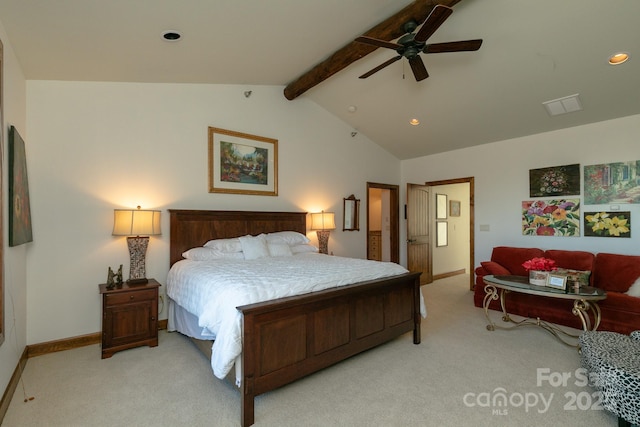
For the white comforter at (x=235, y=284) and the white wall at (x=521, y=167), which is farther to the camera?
the white wall at (x=521, y=167)

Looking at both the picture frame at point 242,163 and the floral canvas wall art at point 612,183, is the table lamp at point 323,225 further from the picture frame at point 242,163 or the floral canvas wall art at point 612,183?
the floral canvas wall art at point 612,183

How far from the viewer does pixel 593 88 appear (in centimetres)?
363

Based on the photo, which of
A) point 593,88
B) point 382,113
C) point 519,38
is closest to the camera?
point 519,38

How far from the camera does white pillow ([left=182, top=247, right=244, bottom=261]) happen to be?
3.65 meters

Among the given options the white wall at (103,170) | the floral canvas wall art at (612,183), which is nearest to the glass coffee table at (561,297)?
the floral canvas wall art at (612,183)

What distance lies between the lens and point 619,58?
10.4 ft

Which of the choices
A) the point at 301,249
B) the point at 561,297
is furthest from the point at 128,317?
the point at 561,297

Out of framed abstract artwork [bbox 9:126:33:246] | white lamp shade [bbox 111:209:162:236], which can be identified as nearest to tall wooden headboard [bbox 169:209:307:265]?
white lamp shade [bbox 111:209:162:236]

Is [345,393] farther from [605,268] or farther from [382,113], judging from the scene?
[382,113]

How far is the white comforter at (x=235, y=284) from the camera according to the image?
2.06 m

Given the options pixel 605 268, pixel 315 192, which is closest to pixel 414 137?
pixel 315 192

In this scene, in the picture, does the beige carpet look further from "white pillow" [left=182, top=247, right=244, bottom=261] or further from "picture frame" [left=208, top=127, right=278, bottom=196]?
"picture frame" [left=208, top=127, right=278, bottom=196]

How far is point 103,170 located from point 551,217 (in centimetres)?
598

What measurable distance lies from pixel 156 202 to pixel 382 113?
3.60m
